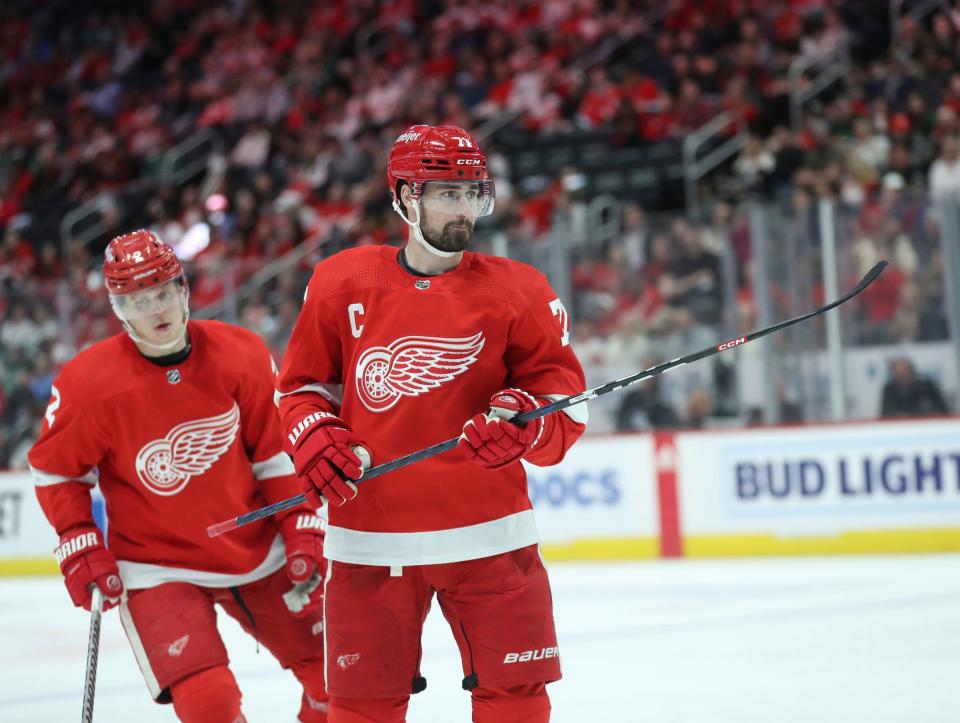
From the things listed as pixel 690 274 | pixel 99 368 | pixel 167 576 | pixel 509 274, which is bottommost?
pixel 167 576

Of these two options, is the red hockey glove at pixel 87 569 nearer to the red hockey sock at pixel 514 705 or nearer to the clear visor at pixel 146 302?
the clear visor at pixel 146 302

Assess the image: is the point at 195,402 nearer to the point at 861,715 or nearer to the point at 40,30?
the point at 861,715

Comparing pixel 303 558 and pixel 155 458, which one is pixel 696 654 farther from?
pixel 155 458

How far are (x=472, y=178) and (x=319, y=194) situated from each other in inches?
344

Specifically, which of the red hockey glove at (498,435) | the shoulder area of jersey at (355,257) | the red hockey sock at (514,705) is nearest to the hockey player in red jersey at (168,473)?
the shoulder area of jersey at (355,257)

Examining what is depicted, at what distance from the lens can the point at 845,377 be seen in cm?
706

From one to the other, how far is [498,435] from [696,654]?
2436 millimetres

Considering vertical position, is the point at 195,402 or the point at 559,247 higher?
the point at 559,247

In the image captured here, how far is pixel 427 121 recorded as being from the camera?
10.9m

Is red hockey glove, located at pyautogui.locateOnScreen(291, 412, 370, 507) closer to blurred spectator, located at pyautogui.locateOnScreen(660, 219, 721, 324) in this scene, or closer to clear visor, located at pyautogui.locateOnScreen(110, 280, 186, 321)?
clear visor, located at pyautogui.locateOnScreen(110, 280, 186, 321)

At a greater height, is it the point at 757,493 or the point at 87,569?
the point at 87,569

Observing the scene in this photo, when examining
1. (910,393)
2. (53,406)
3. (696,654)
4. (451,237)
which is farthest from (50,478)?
(910,393)

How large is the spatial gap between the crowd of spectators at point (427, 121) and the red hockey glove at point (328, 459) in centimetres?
494

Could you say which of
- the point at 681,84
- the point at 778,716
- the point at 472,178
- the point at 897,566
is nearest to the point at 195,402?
the point at 472,178
